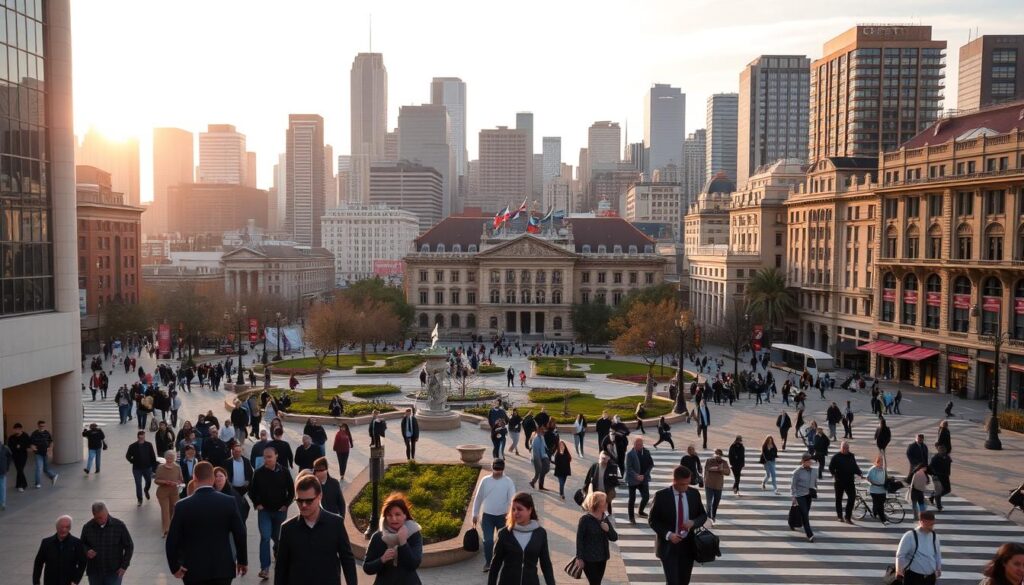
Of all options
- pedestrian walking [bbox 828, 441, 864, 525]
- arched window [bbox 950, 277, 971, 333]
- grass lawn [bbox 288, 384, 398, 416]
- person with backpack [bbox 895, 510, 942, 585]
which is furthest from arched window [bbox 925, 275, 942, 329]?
person with backpack [bbox 895, 510, 942, 585]

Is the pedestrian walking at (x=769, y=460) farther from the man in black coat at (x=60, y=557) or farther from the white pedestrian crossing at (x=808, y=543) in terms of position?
the man in black coat at (x=60, y=557)

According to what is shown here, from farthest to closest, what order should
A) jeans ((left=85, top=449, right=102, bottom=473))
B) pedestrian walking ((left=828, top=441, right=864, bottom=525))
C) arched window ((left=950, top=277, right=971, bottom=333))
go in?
arched window ((left=950, top=277, right=971, bottom=333)) → jeans ((left=85, top=449, right=102, bottom=473)) → pedestrian walking ((left=828, top=441, right=864, bottom=525))

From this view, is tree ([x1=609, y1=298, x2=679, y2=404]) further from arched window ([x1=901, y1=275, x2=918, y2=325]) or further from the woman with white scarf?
the woman with white scarf

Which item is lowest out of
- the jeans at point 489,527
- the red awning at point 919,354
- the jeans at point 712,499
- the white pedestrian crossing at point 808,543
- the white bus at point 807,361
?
the white bus at point 807,361

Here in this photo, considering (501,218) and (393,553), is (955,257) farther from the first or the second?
(501,218)

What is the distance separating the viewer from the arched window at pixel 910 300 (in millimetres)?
60406

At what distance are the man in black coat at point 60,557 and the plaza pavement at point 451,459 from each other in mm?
3863

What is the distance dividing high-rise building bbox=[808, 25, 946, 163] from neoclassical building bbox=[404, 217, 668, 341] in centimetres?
4812

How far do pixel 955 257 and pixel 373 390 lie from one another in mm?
39964

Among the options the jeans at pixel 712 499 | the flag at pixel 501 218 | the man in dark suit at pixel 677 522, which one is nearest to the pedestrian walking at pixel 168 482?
the man in dark suit at pixel 677 522

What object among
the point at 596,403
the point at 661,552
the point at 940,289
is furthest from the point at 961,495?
the point at 940,289

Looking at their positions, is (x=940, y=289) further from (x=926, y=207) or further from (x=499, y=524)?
(x=499, y=524)

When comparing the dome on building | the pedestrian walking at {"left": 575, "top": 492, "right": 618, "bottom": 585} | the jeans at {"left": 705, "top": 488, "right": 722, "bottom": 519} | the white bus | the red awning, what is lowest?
the white bus

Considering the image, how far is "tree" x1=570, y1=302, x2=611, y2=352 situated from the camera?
281 feet
